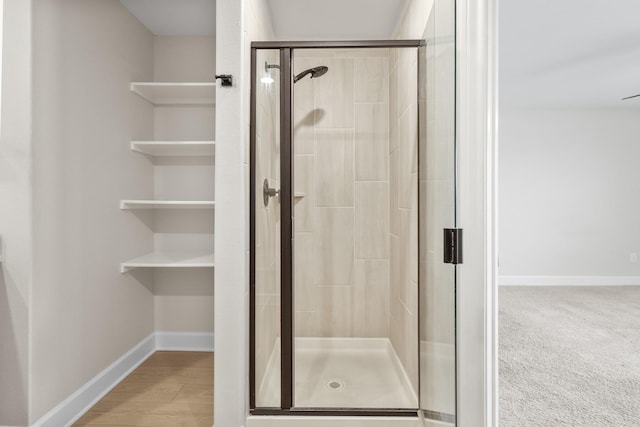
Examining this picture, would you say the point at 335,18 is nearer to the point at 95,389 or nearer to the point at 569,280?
the point at 95,389

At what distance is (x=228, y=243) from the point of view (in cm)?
153

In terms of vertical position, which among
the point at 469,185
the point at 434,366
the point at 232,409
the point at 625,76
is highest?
the point at 625,76

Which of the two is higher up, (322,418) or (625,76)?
(625,76)

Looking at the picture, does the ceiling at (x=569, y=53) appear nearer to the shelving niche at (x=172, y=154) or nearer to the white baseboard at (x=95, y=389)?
the shelving niche at (x=172, y=154)

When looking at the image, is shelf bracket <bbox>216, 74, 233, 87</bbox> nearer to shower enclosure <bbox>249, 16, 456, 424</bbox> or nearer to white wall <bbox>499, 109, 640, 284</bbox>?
shower enclosure <bbox>249, 16, 456, 424</bbox>

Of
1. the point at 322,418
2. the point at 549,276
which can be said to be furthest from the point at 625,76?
the point at 322,418

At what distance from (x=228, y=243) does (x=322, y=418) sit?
94 cm

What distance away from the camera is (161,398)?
1.96 m

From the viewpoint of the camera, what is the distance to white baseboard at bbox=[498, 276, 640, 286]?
5156mm

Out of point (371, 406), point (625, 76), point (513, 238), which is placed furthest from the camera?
point (513, 238)

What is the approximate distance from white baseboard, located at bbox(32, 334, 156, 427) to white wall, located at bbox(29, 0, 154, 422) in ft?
0.13

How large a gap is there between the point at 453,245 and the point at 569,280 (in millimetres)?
5194

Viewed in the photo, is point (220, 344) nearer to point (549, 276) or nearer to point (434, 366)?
point (434, 366)

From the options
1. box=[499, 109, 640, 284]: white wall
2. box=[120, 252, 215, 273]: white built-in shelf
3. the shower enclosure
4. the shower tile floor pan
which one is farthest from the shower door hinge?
box=[499, 109, 640, 284]: white wall
